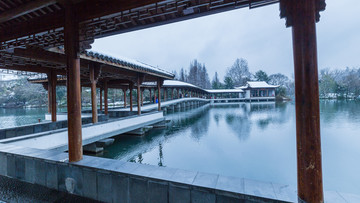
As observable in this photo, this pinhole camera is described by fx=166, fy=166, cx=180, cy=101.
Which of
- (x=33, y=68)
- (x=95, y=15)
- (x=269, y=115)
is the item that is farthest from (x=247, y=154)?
(x=269, y=115)

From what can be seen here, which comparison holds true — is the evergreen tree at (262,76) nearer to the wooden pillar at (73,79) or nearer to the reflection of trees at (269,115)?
the reflection of trees at (269,115)

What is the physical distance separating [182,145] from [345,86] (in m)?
46.8

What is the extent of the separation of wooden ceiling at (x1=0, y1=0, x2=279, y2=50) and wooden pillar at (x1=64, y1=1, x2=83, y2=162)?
0.14 meters

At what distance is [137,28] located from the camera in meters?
2.89

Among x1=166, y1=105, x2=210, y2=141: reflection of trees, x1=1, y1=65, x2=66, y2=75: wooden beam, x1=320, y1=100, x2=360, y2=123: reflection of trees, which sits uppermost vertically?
x1=1, y1=65, x2=66, y2=75: wooden beam

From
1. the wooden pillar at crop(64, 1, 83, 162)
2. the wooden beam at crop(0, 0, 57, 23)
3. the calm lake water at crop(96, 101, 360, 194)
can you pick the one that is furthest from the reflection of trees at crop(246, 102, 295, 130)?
the wooden beam at crop(0, 0, 57, 23)

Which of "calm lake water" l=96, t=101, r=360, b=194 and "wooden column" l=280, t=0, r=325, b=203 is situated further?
"calm lake water" l=96, t=101, r=360, b=194

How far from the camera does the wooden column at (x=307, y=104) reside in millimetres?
1698

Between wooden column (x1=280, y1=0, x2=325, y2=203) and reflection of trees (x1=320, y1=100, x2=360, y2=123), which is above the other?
wooden column (x1=280, y1=0, x2=325, y2=203)

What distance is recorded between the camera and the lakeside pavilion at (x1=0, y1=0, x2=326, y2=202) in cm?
173

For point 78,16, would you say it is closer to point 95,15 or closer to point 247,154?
point 95,15

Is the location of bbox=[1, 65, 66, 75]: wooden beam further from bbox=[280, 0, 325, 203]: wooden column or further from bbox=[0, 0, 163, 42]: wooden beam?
bbox=[280, 0, 325, 203]: wooden column

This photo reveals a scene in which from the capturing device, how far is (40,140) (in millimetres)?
4984

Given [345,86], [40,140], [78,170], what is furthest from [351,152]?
[345,86]
